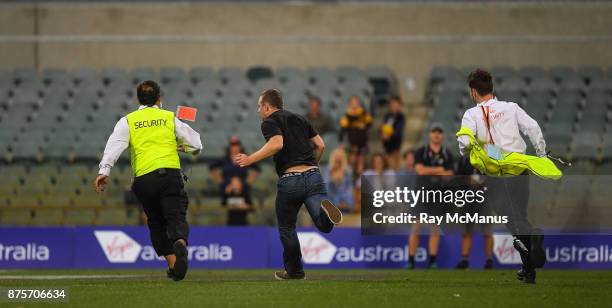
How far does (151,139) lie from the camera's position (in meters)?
12.6

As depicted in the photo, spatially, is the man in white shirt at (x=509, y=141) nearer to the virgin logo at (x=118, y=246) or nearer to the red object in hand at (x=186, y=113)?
the red object in hand at (x=186, y=113)

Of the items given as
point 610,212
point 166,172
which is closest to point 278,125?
point 166,172

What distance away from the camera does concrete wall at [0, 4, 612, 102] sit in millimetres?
28344

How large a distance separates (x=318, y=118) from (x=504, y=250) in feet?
17.7

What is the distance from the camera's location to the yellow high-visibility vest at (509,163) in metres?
12.2

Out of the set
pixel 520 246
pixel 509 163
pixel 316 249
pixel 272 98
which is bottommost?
pixel 316 249

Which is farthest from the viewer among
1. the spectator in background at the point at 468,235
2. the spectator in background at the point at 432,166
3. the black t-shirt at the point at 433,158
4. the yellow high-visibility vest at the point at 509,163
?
the black t-shirt at the point at 433,158

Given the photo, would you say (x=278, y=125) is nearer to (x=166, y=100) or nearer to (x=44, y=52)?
(x=166, y=100)

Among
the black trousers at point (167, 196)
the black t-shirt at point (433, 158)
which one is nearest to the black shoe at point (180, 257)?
the black trousers at point (167, 196)

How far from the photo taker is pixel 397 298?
11.0 meters

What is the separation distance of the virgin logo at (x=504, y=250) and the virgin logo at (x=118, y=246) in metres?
5.56

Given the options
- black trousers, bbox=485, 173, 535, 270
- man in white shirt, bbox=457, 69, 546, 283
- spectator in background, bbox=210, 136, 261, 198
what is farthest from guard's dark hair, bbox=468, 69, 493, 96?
spectator in background, bbox=210, 136, 261, 198

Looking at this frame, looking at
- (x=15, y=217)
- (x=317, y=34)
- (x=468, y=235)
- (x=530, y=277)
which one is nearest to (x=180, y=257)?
(x=530, y=277)

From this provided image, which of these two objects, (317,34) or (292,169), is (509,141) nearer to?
(292,169)
